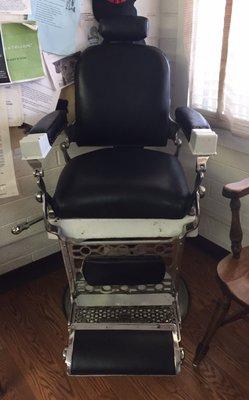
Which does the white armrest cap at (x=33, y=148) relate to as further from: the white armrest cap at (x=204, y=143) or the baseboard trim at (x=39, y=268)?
the baseboard trim at (x=39, y=268)

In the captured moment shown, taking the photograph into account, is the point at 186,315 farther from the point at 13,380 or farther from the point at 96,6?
the point at 96,6

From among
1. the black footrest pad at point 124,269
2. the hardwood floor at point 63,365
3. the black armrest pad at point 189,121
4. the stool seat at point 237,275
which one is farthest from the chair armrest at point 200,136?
the hardwood floor at point 63,365

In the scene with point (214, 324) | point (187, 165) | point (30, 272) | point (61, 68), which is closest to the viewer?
point (214, 324)

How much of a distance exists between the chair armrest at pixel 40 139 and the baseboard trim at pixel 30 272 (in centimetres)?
80

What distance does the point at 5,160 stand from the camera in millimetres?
1540

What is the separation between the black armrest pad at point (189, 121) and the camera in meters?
1.26

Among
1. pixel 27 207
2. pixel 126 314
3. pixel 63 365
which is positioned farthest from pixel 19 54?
pixel 63 365

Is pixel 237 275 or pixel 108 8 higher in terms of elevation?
pixel 108 8

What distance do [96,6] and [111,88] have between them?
0.40m

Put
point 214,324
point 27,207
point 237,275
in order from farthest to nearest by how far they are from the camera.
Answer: point 27,207 → point 214,324 → point 237,275

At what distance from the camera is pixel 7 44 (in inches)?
54.9

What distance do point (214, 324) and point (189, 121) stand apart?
2.45 feet

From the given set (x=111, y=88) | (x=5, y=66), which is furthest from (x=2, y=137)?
(x=111, y=88)

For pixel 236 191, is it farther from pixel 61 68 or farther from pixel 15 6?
pixel 15 6
